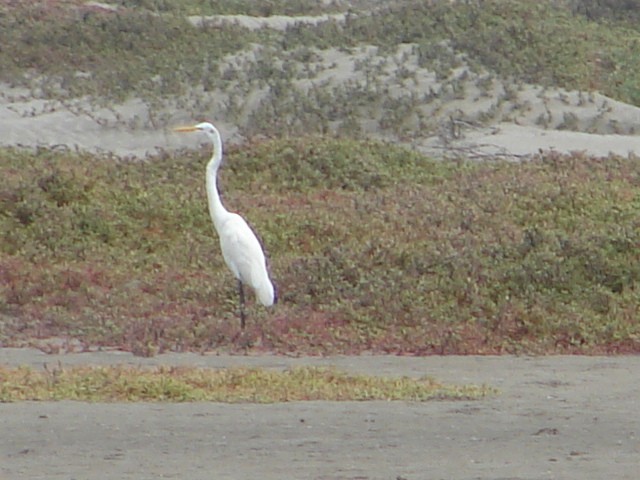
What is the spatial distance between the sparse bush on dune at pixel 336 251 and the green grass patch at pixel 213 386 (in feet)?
5.51

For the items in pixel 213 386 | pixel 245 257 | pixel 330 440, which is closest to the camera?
pixel 330 440

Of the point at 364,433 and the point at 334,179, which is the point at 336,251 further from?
the point at 364,433

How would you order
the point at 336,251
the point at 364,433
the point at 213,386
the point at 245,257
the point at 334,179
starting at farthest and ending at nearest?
the point at 334,179 < the point at 336,251 < the point at 245,257 < the point at 213,386 < the point at 364,433

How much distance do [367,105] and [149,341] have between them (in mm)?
11069

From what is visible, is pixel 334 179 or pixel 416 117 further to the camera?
pixel 416 117

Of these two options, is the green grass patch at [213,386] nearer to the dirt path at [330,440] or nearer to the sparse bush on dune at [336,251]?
the dirt path at [330,440]

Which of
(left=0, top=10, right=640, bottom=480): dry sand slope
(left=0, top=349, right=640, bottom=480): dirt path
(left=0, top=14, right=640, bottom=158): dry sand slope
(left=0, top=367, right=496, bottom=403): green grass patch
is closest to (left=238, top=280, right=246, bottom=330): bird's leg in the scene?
(left=0, top=10, right=640, bottom=480): dry sand slope

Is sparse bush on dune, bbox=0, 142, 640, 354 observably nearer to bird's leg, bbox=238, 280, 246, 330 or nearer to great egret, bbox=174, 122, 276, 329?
bird's leg, bbox=238, 280, 246, 330

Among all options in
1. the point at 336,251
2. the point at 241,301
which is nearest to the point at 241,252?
the point at 241,301

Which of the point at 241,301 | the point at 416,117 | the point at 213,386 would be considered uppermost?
the point at 213,386

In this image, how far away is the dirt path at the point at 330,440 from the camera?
21.8 feet

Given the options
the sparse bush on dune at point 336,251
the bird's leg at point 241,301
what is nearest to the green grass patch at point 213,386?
the sparse bush on dune at point 336,251

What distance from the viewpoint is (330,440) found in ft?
23.4

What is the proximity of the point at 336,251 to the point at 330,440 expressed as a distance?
5.61m
